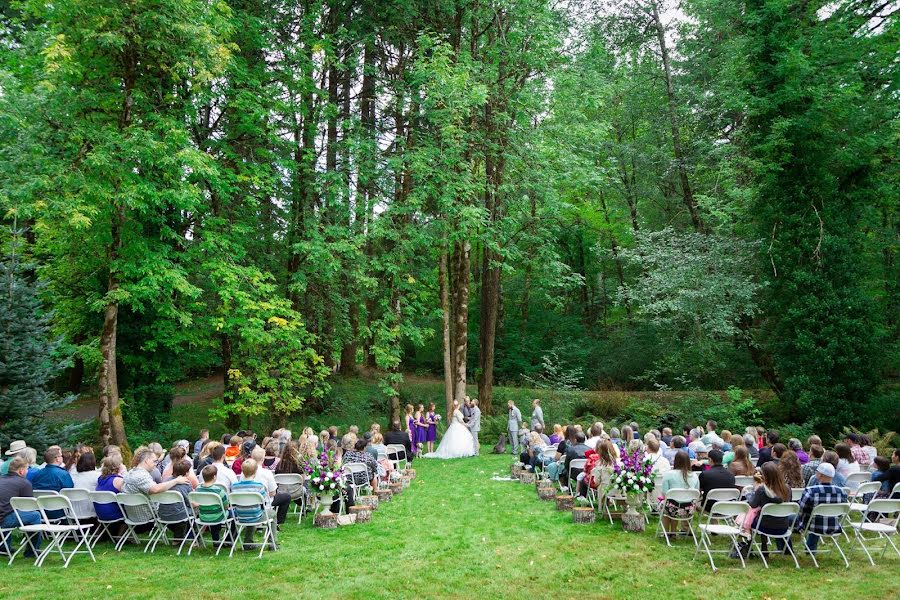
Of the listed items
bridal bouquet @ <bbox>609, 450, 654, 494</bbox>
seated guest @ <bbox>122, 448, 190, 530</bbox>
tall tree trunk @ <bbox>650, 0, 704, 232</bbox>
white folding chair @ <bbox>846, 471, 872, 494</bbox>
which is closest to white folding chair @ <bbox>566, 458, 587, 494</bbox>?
bridal bouquet @ <bbox>609, 450, 654, 494</bbox>

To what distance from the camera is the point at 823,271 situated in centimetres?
1616

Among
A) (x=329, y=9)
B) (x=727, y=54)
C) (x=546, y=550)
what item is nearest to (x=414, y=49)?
(x=329, y=9)

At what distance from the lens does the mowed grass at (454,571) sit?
6074 millimetres

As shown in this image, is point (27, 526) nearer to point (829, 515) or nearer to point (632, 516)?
point (632, 516)

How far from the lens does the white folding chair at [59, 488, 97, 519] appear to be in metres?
7.60

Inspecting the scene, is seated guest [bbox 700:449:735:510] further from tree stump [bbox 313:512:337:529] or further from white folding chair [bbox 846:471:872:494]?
tree stump [bbox 313:512:337:529]

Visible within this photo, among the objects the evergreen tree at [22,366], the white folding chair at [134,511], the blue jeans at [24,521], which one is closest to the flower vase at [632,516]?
the white folding chair at [134,511]

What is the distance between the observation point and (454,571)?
678cm

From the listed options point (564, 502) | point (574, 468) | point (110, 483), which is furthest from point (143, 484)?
point (574, 468)

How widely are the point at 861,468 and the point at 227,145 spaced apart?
1522cm

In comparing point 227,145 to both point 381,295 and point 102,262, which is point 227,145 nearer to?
point 102,262

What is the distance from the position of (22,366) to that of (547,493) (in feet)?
32.4

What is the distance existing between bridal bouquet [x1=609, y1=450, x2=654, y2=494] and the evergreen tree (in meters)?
10.1

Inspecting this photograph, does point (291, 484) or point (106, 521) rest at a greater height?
point (291, 484)
